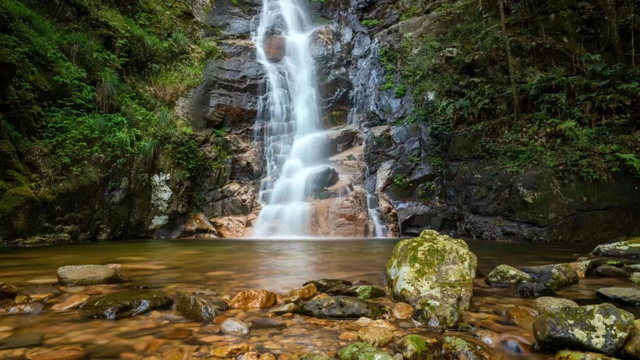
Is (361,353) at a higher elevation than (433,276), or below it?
below

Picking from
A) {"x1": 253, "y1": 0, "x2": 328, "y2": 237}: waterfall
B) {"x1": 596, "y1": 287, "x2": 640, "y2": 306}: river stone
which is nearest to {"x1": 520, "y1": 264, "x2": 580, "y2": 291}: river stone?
{"x1": 596, "y1": 287, "x2": 640, "y2": 306}: river stone

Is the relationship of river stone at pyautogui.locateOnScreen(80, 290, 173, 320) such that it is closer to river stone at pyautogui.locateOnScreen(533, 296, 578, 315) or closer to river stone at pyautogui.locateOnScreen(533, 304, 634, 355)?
river stone at pyautogui.locateOnScreen(533, 304, 634, 355)

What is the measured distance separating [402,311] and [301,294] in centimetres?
95

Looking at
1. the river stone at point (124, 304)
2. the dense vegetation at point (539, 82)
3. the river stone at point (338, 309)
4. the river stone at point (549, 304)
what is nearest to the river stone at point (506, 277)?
the river stone at point (549, 304)

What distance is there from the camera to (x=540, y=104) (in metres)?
9.89

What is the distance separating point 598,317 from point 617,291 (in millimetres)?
1418

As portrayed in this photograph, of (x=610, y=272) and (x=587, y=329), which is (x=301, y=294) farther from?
(x=610, y=272)

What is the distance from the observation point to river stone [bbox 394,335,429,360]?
76.0 inches

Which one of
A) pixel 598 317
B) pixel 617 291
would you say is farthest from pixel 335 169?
pixel 598 317

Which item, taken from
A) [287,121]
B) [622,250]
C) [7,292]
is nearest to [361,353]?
[7,292]

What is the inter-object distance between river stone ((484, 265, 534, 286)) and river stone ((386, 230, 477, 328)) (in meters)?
0.82

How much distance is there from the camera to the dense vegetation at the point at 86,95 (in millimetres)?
7211

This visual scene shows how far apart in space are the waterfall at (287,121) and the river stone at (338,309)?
740cm

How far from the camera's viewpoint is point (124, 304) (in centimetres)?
265
